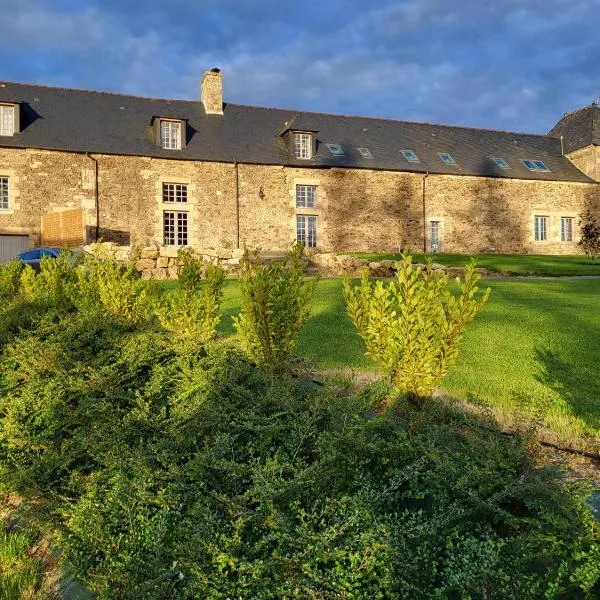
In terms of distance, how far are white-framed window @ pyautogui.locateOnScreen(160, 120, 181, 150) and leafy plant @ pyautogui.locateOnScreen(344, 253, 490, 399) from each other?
23974 millimetres

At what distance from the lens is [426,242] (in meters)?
29.8

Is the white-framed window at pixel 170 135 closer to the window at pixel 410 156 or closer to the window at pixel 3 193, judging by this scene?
the window at pixel 3 193

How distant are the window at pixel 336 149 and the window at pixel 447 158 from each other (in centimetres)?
599

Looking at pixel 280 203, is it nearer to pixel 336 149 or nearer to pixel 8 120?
pixel 336 149

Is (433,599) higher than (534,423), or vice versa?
(534,423)

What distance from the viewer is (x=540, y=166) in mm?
32188

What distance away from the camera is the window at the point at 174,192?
85.7 feet

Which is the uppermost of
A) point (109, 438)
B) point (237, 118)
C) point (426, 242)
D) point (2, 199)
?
point (237, 118)

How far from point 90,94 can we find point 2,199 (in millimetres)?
7316

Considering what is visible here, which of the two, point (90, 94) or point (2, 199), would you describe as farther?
point (90, 94)

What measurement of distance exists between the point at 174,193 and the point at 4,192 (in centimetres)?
742

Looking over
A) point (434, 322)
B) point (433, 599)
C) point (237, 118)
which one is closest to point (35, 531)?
point (433, 599)

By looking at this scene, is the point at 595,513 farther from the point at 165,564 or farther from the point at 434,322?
the point at 165,564

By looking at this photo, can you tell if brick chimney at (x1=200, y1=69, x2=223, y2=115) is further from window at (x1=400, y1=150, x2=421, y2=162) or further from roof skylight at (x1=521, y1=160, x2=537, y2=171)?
roof skylight at (x1=521, y1=160, x2=537, y2=171)
